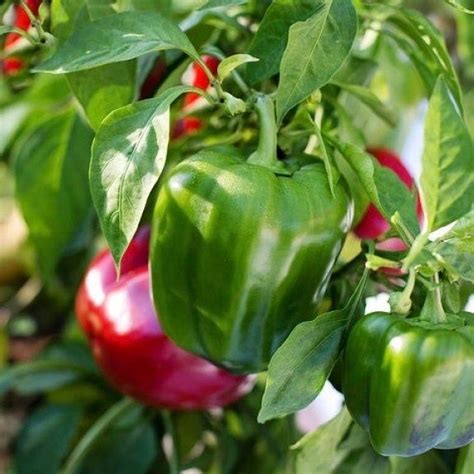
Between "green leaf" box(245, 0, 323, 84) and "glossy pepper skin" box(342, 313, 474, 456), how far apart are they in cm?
16

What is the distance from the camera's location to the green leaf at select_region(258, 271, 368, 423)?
542 mm

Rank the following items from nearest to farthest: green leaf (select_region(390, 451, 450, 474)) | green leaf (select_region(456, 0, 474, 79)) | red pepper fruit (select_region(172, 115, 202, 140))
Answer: green leaf (select_region(390, 451, 450, 474))
red pepper fruit (select_region(172, 115, 202, 140))
green leaf (select_region(456, 0, 474, 79))

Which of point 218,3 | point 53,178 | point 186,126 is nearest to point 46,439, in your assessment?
point 53,178

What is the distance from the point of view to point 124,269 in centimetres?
90

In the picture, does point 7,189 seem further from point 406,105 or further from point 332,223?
point 332,223

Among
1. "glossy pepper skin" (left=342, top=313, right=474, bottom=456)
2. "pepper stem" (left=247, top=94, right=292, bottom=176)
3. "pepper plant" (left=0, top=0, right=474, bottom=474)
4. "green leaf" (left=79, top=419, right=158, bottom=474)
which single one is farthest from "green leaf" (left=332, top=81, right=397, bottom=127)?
"green leaf" (left=79, top=419, right=158, bottom=474)

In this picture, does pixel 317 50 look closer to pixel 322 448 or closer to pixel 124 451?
pixel 322 448

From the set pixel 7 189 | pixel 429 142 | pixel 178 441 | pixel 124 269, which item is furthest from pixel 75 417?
pixel 429 142

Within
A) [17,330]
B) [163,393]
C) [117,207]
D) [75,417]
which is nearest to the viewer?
[117,207]

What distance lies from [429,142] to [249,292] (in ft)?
0.45

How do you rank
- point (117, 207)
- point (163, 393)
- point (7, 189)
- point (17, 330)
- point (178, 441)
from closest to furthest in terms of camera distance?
point (117, 207)
point (163, 393)
point (178, 441)
point (17, 330)
point (7, 189)

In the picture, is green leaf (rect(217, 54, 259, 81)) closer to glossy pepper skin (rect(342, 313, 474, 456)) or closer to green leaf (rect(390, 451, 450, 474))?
glossy pepper skin (rect(342, 313, 474, 456))

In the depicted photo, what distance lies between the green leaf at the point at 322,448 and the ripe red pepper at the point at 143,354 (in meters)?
0.12

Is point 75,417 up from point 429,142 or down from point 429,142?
down
